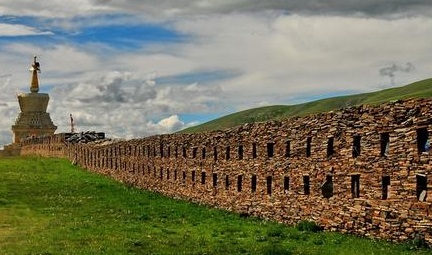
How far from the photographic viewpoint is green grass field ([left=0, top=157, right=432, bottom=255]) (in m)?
25.2

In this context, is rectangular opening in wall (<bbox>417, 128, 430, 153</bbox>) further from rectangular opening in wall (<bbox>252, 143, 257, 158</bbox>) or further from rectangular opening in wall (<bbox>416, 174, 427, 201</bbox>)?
rectangular opening in wall (<bbox>252, 143, 257, 158</bbox>)

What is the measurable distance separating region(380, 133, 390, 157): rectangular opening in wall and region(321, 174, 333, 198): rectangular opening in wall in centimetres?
405

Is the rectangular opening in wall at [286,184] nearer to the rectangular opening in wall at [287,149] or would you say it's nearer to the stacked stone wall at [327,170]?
the stacked stone wall at [327,170]

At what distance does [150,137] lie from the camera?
2301 inches

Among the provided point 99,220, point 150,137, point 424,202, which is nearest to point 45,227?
point 99,220

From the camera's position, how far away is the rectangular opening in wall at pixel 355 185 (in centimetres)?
2905

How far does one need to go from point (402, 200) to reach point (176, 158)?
27.2m

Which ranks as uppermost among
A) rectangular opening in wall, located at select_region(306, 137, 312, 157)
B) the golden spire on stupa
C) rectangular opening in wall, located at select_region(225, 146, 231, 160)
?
the golden spire on stupa

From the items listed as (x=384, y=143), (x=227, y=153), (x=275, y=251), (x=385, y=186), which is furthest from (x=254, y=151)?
(x=275, y=251)

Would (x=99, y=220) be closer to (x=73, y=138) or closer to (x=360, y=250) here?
(x=360, y=250)

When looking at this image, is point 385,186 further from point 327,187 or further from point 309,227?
point 309,227

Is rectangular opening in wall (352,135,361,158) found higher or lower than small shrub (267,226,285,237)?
higher

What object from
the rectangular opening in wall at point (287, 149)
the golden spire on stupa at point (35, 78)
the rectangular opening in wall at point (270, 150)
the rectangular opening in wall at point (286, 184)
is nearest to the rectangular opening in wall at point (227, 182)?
the rectangular opening in wall at point (270, 150)

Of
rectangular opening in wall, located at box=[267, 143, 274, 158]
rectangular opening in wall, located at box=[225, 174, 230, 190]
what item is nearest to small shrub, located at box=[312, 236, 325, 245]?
rectangular opening in wall, located at box=[267, 143, 274, 158]
